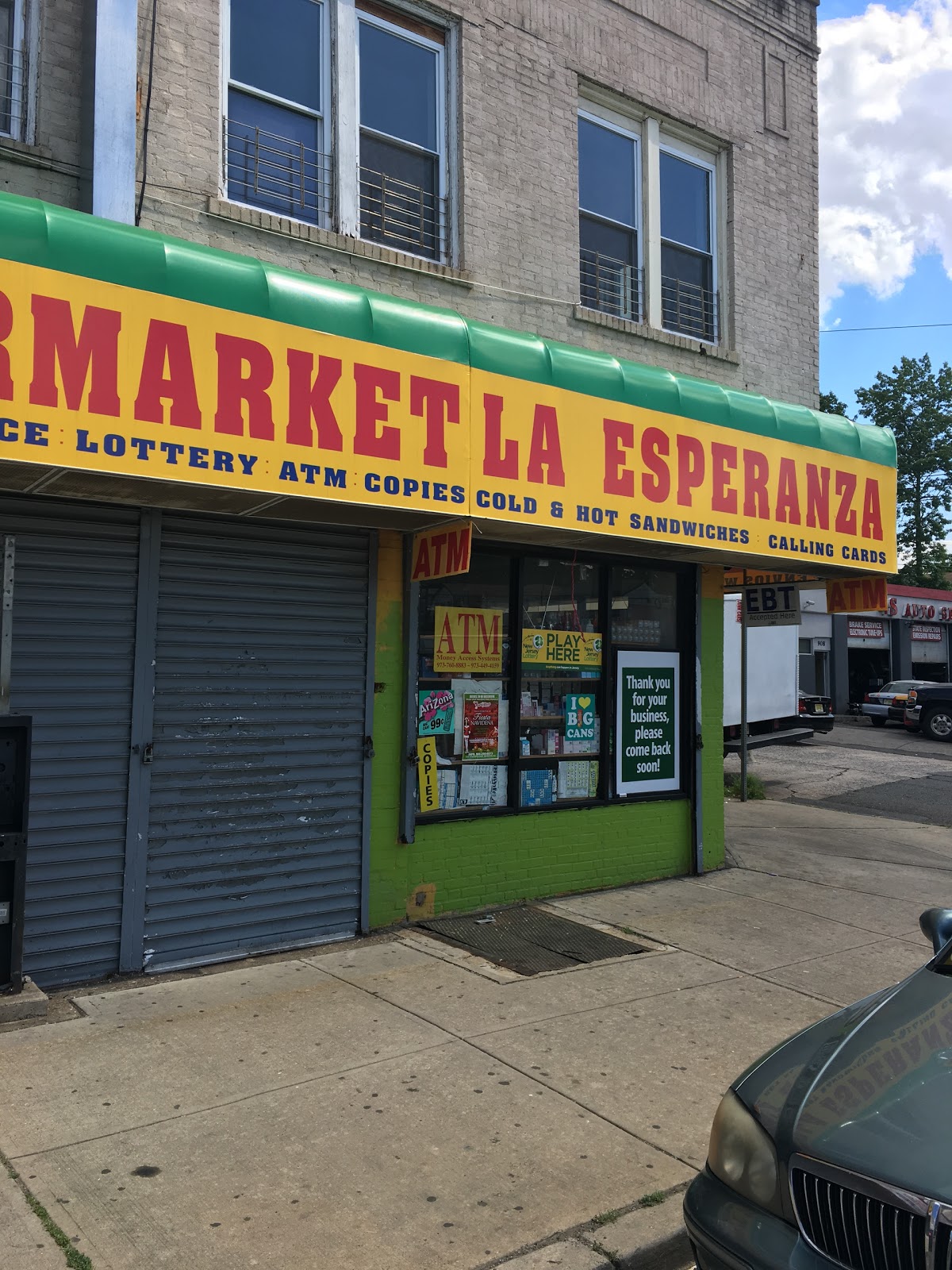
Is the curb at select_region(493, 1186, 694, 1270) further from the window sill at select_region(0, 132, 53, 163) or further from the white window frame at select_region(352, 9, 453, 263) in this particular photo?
the white window frame at select_region(352, 9, 453, 263)

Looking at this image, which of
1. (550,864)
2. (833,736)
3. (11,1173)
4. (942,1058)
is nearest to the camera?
(942,1058)

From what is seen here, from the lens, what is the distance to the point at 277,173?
696 cm

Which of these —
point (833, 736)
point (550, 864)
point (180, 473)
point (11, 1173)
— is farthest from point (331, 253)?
point (833, 736)

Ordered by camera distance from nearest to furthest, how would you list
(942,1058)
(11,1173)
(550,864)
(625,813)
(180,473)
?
1. (942,1058)
2. (11,1173)
3. (180,473)
4. (550,864)
5. (625,813)

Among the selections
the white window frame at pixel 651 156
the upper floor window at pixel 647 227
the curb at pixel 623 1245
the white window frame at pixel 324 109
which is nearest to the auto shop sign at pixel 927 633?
the upper floor window at pixel 647 227

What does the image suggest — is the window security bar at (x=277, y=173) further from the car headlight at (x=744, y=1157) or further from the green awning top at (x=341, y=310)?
the car headlight at (x=744, y=1157)

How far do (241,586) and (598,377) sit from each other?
9.20 ft

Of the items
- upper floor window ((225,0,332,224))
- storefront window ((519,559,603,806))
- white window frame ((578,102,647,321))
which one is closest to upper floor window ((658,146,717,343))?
white window frame ((578,102,647,321))

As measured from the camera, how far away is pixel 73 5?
6.00 meters

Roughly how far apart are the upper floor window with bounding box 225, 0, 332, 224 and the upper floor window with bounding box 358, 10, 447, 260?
13.3 inches

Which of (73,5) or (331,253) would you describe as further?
(331,253)

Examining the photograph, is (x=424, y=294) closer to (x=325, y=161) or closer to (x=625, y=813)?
(x=325, y=161)

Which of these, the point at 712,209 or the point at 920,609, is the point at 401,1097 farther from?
the point at 920,609

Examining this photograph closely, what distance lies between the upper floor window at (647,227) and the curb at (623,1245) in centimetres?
712
